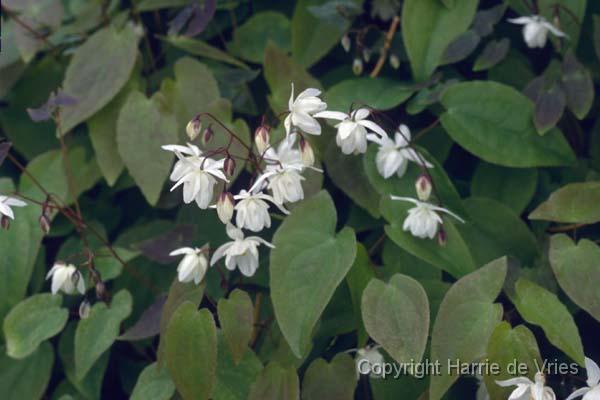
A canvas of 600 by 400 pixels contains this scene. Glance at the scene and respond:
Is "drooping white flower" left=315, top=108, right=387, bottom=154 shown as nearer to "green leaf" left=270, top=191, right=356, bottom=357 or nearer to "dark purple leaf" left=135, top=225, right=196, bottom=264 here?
"green leaf" left=270, top=191, right=356, bottom=357

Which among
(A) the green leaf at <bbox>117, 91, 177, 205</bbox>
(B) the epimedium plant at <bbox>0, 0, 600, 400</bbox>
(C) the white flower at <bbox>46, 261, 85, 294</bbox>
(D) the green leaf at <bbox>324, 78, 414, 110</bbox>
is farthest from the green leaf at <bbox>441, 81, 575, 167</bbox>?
(C) the white flower at <bbox>46, 261, 85, 294</bbox>

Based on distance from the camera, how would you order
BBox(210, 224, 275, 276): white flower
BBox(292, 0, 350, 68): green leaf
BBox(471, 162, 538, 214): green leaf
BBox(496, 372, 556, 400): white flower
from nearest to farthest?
BBox(496, 372, 556, 400): white flower
BBox(210, 224, 275, 276): white flower
BBox(471, 162, 538, 214): green leaf
BBox(292, 0, 350, 68): green leaf

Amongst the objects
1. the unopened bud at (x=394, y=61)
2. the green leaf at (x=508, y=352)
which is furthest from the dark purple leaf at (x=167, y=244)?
the green leaf at (x=508, y=352)

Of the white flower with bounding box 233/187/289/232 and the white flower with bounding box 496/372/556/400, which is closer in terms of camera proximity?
the white flower with bounding box 496/372/556/400

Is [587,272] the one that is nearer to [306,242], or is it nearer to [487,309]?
[487,309]

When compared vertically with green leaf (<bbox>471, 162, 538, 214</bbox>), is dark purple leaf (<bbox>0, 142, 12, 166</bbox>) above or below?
above

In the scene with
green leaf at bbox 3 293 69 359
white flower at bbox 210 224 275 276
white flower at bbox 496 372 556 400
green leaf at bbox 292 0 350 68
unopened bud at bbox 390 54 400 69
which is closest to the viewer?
white flower at bbox 496 372 556 400
